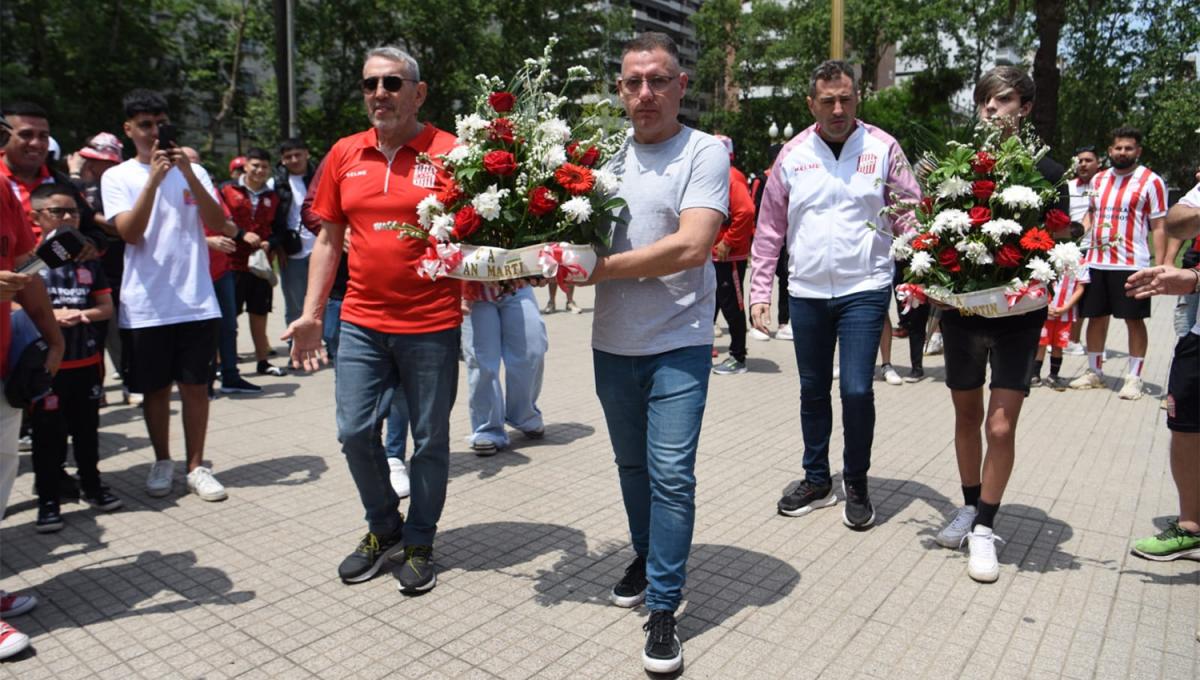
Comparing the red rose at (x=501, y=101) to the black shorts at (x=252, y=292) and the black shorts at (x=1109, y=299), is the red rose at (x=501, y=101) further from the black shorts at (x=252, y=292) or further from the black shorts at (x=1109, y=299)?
the black shorts at (x=1109, y=299)

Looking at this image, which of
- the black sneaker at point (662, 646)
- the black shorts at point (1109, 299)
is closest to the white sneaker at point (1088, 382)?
the black shorts at point (1109, 299)

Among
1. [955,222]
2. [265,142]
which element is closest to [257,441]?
[955,222]

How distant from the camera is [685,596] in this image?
390 centimetres

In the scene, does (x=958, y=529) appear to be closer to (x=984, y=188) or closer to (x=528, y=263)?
(x=984, y=188)

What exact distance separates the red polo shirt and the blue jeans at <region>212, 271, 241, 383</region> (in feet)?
15.5

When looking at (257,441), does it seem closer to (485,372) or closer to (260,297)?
(485,372)

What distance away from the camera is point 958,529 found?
4492 mm

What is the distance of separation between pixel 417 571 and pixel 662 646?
4.20 ft

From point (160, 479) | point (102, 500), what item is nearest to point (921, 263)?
point (160, 479)

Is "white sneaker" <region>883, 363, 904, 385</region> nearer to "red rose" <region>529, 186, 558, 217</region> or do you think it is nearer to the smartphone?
"red rose" <region>529, 186, 558, 217</region>

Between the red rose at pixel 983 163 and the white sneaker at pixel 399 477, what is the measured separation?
3.72m

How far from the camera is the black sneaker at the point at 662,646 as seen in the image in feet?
10.4

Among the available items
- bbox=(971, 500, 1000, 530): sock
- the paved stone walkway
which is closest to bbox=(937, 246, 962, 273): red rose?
bbox=(971, 500, 1000, 530): sock

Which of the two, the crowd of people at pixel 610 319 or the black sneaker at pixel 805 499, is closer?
the crowd of people at pixel 610 319
